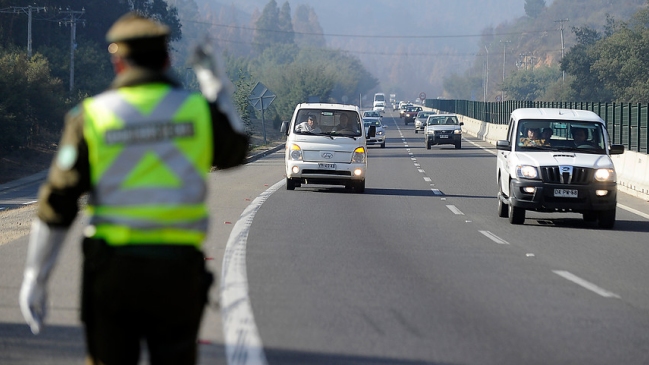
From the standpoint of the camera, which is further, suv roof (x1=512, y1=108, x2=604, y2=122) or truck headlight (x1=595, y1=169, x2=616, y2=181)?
Answer: suv roof (x1=512, y1=108, x2=604, y2=122)

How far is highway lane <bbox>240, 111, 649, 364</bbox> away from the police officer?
2.95 m

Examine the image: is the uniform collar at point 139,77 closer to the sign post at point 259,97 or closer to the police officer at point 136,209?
the police officer at point 136,209

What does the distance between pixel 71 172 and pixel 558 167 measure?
1355cm

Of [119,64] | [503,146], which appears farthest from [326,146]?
[119,64]

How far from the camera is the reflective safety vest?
12.8 ft

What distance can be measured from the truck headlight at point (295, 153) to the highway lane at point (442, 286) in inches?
121

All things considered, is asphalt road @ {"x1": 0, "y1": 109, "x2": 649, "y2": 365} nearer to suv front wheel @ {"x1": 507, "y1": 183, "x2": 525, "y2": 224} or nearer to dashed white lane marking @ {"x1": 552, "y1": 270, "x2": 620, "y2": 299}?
dashed white lane marking @ {"x1": 552, "y1": 270, "x2": 620, "y2": 299}

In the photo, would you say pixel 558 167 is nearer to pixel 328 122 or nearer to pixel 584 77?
pixel 328 122

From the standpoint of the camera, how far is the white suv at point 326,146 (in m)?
22.6

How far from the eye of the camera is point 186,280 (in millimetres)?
3896

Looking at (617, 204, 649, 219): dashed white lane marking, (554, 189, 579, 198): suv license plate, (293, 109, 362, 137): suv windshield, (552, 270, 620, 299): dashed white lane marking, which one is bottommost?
(617, 204, 649, 219): dashed white lane marking

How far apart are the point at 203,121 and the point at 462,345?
391 centimetres

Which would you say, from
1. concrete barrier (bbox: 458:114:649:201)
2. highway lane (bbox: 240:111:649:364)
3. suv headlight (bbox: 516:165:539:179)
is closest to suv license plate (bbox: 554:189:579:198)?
suv headlight (bbox: 516:165:539:179)

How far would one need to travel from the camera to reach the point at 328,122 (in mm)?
23375
